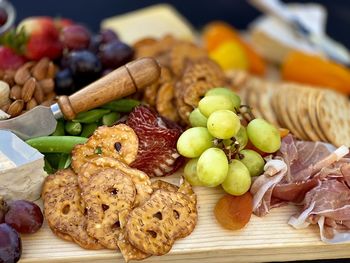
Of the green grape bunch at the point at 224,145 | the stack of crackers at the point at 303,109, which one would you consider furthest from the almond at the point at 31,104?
the stack of crackers at the point at 303,109

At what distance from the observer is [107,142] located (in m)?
1.54

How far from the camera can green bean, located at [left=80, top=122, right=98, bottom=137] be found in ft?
5.37

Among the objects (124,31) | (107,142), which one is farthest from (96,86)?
(124,31)

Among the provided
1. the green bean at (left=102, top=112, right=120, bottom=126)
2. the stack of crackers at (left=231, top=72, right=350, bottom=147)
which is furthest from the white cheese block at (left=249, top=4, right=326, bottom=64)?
the green bean at (left=102, top=112, right=120, bottom=126)

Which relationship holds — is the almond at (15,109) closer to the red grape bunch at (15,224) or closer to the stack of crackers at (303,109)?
the red grape bunch at (15,224)

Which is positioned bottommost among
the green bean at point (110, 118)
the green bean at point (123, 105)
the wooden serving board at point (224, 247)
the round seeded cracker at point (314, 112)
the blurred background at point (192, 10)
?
the blurred background at point (192, 10)

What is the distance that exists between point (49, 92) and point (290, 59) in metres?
1.04

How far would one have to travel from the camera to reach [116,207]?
139cm

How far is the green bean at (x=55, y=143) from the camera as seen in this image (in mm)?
1531

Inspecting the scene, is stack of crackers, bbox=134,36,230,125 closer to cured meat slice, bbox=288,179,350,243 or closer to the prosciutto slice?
the prosciutto slice

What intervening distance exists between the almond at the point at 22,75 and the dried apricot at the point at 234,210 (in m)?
0.64

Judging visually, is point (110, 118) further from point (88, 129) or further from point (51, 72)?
point (51, 72)

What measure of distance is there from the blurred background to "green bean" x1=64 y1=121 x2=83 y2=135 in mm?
1541

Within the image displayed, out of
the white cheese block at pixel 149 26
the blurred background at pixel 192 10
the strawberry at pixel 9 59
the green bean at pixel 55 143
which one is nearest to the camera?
the green bean at pixel 55 143
